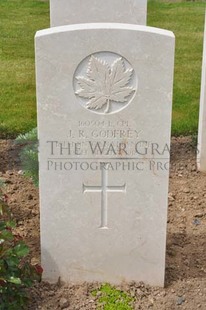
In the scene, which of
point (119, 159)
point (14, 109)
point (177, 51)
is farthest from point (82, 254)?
point (177, 51)

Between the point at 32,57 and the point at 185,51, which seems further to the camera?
the point at 185,51

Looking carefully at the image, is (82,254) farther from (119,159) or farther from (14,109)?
(14,109)

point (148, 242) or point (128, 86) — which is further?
point (148, 242)

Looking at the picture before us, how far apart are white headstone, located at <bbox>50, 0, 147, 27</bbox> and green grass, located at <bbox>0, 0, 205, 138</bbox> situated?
1.12 metres

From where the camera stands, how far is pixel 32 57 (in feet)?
29.1

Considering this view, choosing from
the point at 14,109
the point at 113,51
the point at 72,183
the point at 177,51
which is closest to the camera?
the point at 113,51

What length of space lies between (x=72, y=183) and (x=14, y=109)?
10.7 feet

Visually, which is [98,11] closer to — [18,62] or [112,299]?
[18,62]

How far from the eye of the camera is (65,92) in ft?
11.9

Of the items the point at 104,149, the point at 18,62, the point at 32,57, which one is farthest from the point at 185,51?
the point at 104,149

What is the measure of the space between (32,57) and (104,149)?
17.5 ft

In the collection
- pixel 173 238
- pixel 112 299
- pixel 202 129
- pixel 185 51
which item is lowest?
pixel 112 299

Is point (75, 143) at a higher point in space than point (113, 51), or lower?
lower

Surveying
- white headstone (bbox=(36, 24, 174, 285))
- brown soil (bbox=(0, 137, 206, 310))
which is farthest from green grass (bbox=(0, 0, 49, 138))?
white headstone (bbox=(36, 24, 174, 285))
